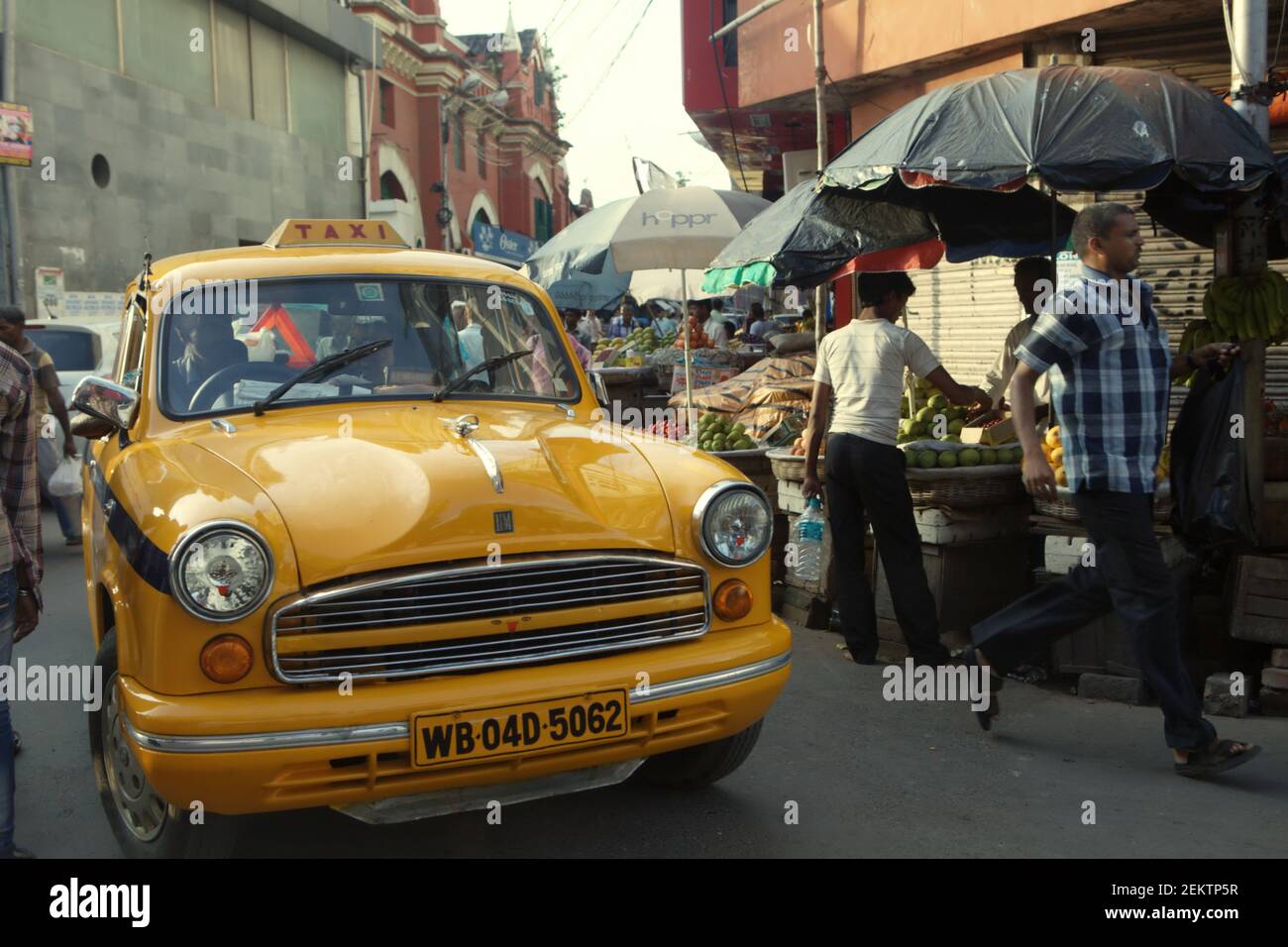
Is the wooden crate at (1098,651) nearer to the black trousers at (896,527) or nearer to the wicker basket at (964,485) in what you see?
the black trousers at (896,527)

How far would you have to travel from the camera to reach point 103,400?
4.25 m

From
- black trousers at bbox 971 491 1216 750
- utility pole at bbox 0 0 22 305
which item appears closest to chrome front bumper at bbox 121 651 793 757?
black trousers at bbox 971 491 1216 750

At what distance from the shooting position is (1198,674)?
5793 mm

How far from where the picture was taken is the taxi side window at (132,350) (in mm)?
4742

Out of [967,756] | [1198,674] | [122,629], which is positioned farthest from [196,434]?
[1198,674]

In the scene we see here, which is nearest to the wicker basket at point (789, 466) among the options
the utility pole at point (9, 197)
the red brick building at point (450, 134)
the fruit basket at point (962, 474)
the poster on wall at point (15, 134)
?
the fruit basket at point (962, 474)

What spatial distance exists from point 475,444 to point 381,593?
2.37 feet

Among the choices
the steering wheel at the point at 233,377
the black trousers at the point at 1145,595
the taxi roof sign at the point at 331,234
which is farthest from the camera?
the taxi roof sign at the point at 331,234

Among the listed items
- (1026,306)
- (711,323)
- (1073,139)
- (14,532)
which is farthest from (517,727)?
(711,323)

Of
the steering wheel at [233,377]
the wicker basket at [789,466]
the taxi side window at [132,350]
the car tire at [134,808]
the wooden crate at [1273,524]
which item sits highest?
the taxi side window at [132,350]

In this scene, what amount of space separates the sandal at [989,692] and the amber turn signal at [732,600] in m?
1.55

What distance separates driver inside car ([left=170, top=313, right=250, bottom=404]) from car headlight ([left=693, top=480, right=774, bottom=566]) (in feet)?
5.92

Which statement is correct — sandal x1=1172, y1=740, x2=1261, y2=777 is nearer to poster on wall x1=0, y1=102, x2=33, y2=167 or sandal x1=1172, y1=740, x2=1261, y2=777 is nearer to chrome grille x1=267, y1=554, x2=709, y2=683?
chrome grille x1=267, y1=554, x2=709, y2=683

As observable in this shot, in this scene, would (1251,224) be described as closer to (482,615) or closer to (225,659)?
(482,615)
